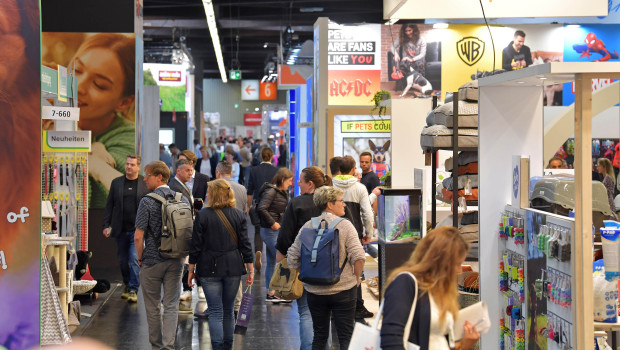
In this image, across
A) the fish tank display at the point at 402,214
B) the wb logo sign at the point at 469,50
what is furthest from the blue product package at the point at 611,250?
the wb logo sign at the point at 469,50

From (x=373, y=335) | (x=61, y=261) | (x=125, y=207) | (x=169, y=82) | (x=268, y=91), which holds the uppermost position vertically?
(x=268, y=91)

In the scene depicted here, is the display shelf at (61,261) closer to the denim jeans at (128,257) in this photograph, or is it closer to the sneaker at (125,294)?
the denim jeans at (128,257)

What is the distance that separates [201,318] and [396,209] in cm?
258

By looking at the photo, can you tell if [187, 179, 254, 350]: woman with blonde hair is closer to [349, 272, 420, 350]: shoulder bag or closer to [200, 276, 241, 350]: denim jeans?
[200, 276, 241, 350]: denim jeans

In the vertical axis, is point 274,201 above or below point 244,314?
above

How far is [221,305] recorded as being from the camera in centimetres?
634

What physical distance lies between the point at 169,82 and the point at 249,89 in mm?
21635

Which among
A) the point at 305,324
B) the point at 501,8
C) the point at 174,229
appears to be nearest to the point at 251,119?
the point at 501,8

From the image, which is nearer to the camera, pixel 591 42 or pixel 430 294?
pixel 430 294

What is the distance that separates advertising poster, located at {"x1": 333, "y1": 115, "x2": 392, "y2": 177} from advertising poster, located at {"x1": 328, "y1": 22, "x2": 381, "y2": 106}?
0.52 meters

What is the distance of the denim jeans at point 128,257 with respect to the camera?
930 cm

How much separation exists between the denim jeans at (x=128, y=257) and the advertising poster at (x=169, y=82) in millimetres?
16579

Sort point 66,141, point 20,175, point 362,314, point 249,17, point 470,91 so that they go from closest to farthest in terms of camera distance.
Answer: point 20,175 < point 470,91 < point 362,314 < point 66,141 < point 249,17

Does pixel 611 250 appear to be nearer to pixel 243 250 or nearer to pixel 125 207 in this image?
pixel 243 250
